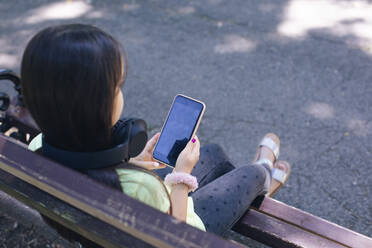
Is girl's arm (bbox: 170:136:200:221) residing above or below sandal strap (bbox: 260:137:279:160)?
above

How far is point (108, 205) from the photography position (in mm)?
1063

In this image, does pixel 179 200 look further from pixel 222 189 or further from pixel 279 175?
pixel 279 175

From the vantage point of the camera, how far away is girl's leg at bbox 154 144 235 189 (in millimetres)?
2168

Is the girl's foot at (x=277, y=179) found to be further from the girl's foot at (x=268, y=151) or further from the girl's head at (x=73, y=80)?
the girl's head at (x=73, y=80)

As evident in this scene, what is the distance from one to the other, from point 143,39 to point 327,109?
2.00 m

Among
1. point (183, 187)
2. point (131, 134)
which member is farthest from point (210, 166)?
point (131, 134)

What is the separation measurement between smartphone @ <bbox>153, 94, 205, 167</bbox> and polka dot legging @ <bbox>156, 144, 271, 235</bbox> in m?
0.25

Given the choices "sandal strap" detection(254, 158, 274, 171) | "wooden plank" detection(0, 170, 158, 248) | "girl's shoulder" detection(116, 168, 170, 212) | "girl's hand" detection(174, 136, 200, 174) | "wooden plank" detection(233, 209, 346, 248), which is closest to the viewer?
"wooden plank" detection(0, 170, 158, 248)

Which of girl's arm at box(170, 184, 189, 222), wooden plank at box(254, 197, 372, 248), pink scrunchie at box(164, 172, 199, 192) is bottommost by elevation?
wooden plank at box(254, 197, 372, 248)

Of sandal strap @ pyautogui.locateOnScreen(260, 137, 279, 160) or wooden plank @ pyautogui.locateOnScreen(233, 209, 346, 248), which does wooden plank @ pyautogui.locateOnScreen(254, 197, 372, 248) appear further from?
sandal strap @ pyautogui.locateOnScreen(260, 137, 279, 160)

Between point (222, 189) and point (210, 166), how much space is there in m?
0.30

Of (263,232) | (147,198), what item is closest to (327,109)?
(263,232)

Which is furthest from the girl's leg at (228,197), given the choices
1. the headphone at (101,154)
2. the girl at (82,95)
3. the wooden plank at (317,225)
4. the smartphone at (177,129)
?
the headphone at (101,154)

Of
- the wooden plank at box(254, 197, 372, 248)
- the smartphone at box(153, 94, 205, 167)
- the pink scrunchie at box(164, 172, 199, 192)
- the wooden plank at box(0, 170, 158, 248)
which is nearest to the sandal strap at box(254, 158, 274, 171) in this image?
the wooden plank at box(254, 197, 372, 248)
